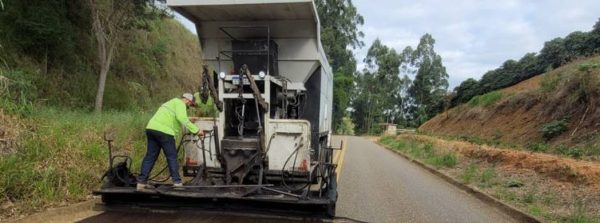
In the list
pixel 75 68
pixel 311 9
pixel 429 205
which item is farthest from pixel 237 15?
pixel 75 68

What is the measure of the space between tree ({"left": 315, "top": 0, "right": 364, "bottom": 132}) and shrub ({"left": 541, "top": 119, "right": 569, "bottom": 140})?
33605 mm

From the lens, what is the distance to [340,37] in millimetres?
53281

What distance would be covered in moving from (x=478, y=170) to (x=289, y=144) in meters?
Result: 7.60

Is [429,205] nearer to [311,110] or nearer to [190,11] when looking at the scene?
[311,110]

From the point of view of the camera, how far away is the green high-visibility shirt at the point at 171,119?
699cm

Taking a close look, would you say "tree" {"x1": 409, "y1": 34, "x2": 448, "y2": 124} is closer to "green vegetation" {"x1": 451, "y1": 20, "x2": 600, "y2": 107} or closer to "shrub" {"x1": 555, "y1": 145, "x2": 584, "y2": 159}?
"green vegetation" {"x1": 451, "y1": 20, "x2": 600, "y2": 107}

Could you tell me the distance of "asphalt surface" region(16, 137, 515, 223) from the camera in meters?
6.53

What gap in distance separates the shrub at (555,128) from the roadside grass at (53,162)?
40.9ft

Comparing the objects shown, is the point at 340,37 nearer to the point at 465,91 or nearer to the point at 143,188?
the point at 465,91

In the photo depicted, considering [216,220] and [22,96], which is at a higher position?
[22,96]

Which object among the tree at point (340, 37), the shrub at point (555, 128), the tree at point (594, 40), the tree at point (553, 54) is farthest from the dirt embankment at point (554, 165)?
the tree at point (340, 37)

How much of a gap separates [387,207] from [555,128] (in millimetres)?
9607

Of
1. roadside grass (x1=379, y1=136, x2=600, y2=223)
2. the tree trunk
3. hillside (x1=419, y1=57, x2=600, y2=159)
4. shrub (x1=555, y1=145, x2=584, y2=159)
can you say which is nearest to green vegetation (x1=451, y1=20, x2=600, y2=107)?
hillside (x1=419, y1=57, x2=600, y2=159)

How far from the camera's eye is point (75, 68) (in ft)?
47.4
